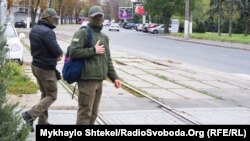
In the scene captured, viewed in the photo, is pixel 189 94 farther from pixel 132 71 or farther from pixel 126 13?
pixel 126 13

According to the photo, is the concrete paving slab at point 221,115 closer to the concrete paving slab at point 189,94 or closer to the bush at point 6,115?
the concrete paving slab at point 189,94

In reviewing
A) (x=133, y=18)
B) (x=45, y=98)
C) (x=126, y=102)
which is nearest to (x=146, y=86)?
(x=126, y=102)

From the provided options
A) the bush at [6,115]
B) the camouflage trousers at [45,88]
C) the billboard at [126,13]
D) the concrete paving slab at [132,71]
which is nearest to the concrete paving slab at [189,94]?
the concrete paving slab at [132,71]

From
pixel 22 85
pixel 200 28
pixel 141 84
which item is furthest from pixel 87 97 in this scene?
pixel 200 28

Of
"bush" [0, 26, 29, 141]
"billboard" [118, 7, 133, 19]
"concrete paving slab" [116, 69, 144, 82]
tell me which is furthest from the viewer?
"billboard" [118, 7, 133, 19]

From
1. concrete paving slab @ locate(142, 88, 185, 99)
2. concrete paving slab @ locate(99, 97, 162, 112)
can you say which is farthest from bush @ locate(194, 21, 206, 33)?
concrete paving slab @ locate(99, 97, 162, 112)

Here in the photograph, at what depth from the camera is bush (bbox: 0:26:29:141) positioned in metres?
4.00

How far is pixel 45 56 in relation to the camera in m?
7.52

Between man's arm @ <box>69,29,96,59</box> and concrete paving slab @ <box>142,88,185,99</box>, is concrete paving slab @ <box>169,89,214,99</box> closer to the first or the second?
concrete paving slab @ <box>142,88,185,99</box>

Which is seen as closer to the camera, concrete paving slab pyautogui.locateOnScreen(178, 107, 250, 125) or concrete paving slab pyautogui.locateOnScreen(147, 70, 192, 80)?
concrete paving slab pyautogui.locateOnScreen(178, 107, 250, 125)

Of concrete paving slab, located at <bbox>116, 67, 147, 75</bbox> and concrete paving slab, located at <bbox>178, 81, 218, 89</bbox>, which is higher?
concrete paving slab, located at <bbox>116, 67, 147, 75</bbox>

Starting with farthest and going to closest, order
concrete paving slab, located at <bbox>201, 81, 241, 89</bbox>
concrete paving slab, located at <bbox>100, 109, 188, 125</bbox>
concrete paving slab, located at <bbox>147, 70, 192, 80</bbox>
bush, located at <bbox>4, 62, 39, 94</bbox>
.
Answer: concrete paving slab, located at <bbox>147, 70, 192, 80</bbox>, concrete paving slab, located at <bbox>201, 81, 241, 89</bbox>, bush, located at <bbox>4, 62, 39, 94</bbox>, concrete paving slab, located at <bbox>100, 109, 188, 125</bbox>

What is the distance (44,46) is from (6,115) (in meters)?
3.36

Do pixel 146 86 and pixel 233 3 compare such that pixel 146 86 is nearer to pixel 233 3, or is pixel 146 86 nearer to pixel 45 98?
pixel 45 98
